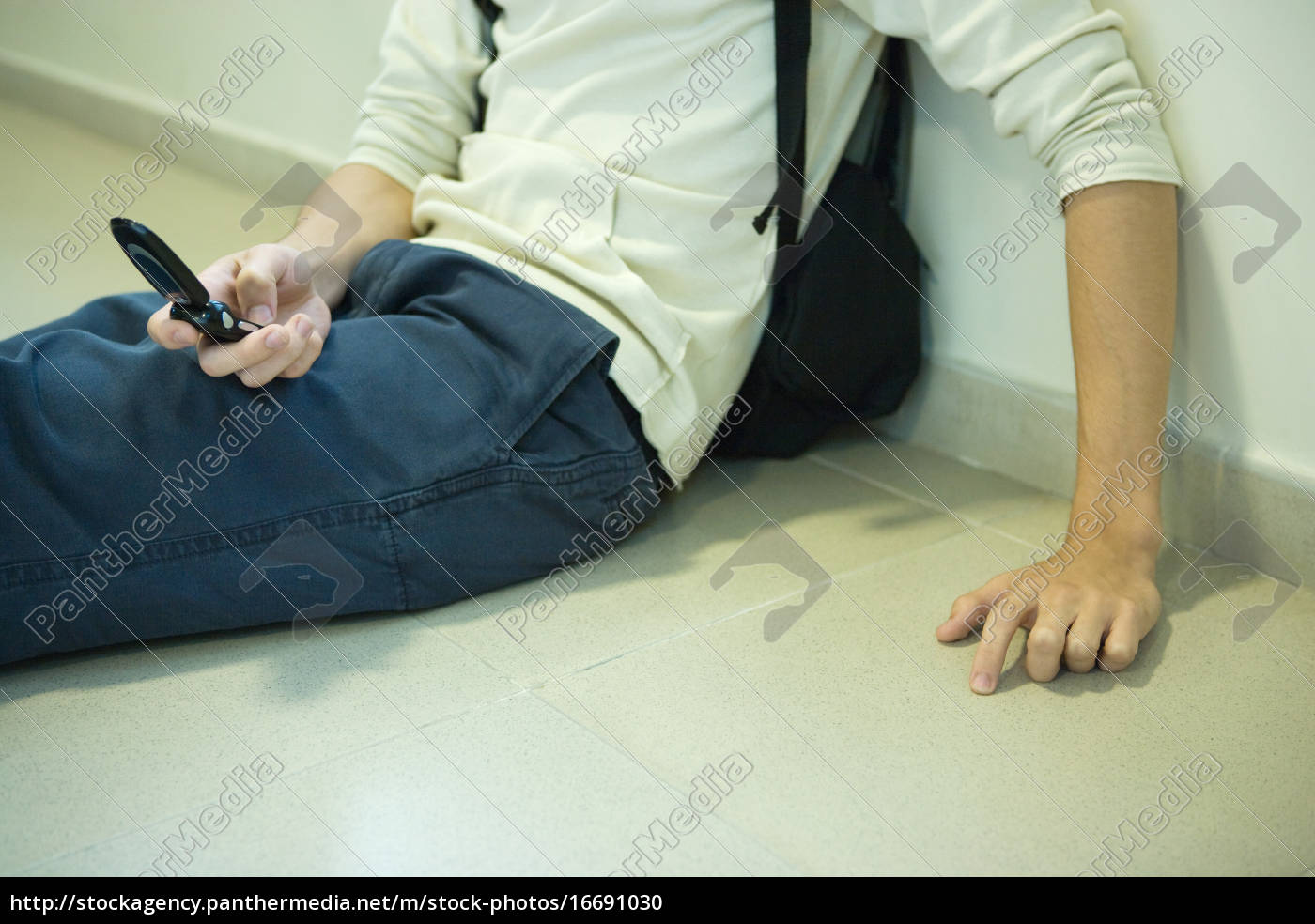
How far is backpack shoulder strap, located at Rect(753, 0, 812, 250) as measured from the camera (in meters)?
0.95

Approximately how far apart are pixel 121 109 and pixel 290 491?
2132mm

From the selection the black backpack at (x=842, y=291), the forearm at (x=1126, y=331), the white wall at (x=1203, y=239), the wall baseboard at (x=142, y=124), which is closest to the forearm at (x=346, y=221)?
the black backpack at (x=842, y=291)

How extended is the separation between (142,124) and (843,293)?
2.04 m

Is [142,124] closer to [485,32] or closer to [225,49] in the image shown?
[225,49]

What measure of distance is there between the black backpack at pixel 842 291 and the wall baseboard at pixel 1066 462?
0.20 ft

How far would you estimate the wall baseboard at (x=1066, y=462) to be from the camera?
3.00ft

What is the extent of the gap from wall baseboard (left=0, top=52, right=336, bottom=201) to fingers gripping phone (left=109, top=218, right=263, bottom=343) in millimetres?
1264

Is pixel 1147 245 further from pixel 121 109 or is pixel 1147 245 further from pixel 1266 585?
pixel 121 109

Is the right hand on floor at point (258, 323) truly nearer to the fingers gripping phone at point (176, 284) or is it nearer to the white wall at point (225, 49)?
the fingers gripping phone at point (176, 284)

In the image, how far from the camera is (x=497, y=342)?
913mm

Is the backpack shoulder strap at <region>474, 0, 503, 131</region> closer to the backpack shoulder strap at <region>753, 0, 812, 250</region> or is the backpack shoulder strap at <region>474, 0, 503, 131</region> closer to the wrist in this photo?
the backpack shoulder strap at <region>753, 0, 812, 250</region>

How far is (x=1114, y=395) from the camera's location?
0.85 metres

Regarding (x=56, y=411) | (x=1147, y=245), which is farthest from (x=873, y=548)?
(x=56, y=411)

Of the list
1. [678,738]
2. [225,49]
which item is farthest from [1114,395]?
[225,49]
